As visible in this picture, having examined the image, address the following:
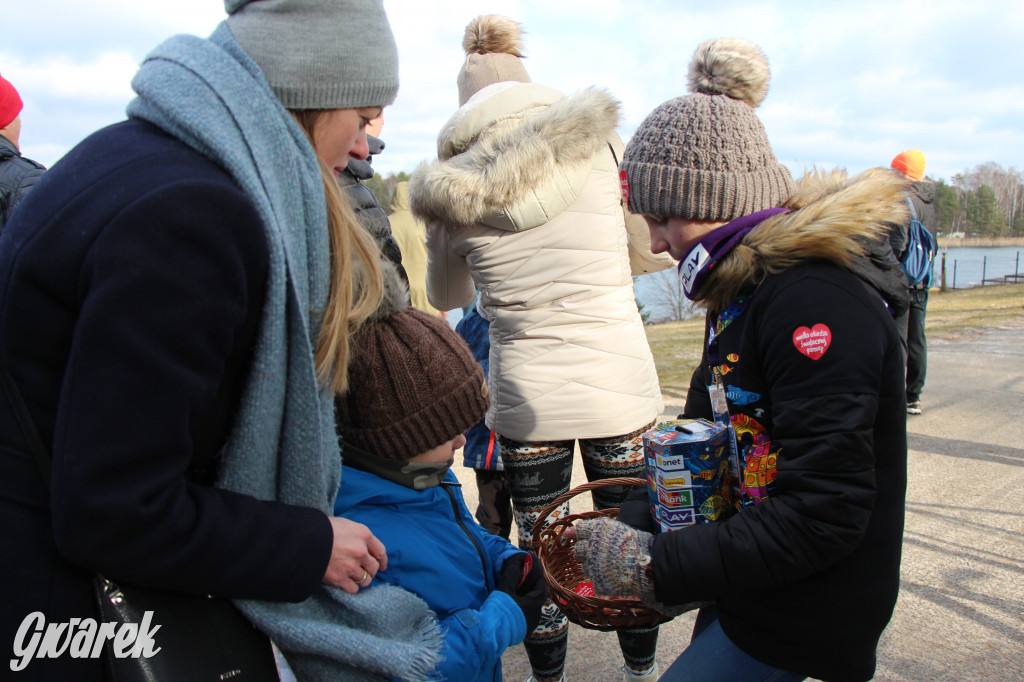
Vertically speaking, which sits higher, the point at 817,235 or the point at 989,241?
the point at 817,235

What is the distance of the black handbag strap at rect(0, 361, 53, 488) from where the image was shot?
1.05m

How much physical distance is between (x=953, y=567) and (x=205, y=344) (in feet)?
11.9

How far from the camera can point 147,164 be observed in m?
1.05

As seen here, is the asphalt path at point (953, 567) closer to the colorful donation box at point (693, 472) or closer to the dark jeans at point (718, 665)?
the dark jeans at point (718, 665)

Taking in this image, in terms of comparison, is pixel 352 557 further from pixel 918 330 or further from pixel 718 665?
pixel 918 330

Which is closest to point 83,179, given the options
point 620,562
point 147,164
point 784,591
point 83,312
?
point 147,164

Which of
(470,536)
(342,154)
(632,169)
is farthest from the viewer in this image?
(632,169)

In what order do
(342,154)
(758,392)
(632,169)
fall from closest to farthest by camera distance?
(342,154) → (758,392) → (632,169)

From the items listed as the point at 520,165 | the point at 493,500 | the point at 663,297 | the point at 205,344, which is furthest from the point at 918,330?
the point at 663,297

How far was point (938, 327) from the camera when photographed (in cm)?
1038

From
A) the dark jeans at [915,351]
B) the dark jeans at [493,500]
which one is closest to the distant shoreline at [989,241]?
the dark jeans at [915,351]

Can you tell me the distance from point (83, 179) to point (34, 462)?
16.5 inches

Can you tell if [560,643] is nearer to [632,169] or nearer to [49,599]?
[632,169]

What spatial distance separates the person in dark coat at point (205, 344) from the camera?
0.98 metres
